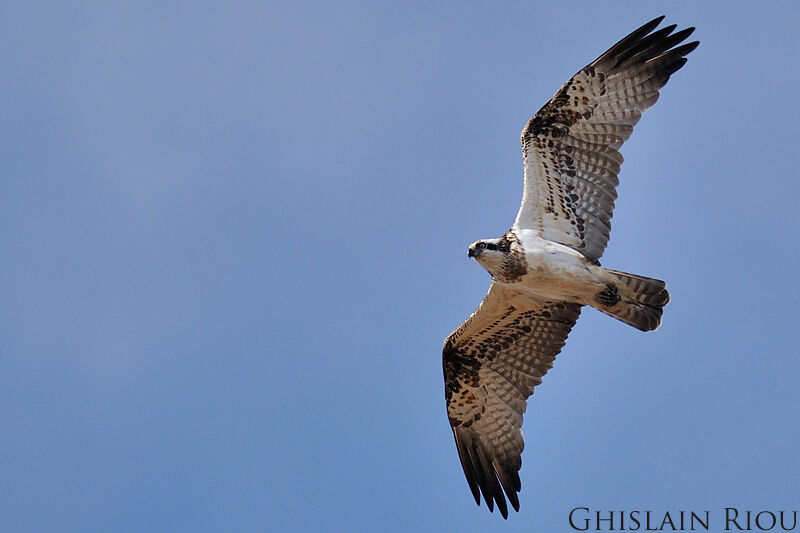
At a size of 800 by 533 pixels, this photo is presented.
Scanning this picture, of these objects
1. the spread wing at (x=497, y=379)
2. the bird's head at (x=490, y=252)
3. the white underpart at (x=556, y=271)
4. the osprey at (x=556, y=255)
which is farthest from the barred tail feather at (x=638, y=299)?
the bird's head at (x=490, y=252)

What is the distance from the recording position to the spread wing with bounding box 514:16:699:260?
497 inches

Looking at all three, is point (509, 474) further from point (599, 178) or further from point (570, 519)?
point (599, 178)

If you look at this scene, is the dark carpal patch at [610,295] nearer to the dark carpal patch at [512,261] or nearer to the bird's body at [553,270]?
the bird's body at [553,270]

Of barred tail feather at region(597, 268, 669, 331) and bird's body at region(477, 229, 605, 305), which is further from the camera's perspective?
bird's body at region(477, 229, 605, 305)

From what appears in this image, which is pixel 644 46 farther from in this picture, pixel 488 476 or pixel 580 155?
pixel 488 476

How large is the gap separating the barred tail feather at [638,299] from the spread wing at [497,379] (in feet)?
2.85

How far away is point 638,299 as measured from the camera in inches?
482

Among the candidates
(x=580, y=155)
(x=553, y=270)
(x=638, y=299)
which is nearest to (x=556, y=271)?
(x=553, y=270)

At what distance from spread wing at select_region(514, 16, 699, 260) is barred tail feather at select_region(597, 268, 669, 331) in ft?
1.87

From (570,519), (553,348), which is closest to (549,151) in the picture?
(553,348)

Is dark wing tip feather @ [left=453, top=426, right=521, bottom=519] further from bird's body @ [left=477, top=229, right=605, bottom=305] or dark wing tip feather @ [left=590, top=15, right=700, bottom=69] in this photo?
dark wing tip feather @ [left=590, top=15, right=700, bottom=69]

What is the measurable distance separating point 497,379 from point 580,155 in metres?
3.07

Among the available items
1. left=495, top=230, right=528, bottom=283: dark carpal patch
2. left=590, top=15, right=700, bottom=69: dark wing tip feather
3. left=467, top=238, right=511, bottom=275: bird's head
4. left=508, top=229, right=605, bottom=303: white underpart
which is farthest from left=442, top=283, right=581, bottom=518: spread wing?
left=590, top=15, right=700, bottom=69: dark wing tip feather

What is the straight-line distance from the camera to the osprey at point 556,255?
1230 cm
